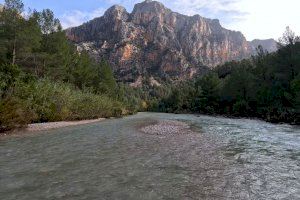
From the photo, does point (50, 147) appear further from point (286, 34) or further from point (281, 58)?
point (286, 34)

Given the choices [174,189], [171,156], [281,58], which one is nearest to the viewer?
[174,189]

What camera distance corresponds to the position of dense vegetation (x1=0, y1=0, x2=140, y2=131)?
103 feet

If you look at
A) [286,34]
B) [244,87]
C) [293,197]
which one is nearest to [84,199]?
[293,197]

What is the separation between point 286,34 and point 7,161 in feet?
203

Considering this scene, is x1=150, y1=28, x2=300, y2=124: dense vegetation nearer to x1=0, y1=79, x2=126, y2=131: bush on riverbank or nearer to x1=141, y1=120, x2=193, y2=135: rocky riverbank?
x1=141, y1=120, x2=193, y2=135: rocky riverbank

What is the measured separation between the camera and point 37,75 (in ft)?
197

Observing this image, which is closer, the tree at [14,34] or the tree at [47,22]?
the tree at [14,34]

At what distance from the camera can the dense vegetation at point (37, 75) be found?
31500mm

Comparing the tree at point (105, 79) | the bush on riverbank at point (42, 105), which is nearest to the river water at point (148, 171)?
the bush on riverbank at point (42, 105)

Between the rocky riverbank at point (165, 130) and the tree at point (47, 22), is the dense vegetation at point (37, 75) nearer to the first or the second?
the tree at point (47, 22)

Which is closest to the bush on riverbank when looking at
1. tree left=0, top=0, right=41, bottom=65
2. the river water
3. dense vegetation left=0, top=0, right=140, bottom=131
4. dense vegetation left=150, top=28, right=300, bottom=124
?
dense vegetation left=0, top=0, right=140, bottom=131

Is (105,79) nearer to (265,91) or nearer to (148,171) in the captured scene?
(265,91)

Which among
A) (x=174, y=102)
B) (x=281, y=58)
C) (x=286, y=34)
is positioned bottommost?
(x=174, y=102)

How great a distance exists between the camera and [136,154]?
17766 millimetres
